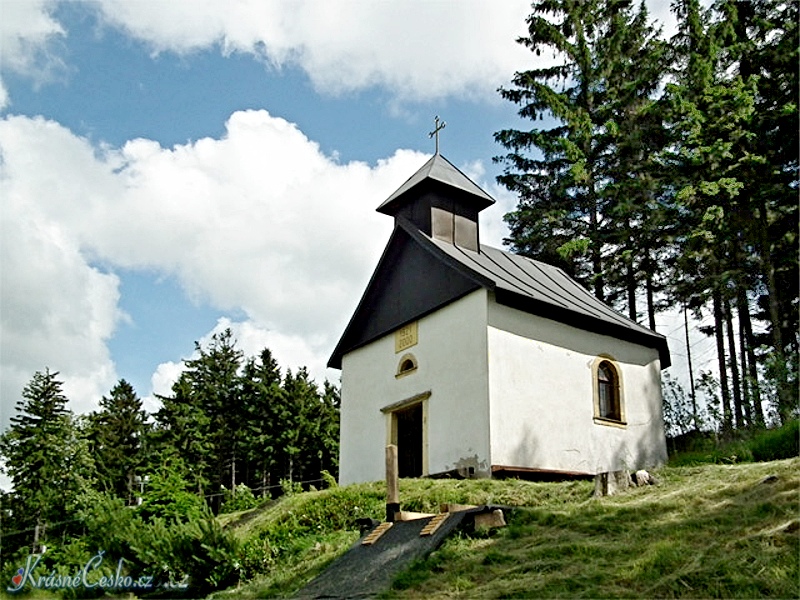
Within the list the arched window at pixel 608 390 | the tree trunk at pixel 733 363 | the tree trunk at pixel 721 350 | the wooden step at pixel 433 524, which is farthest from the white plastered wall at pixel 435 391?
the tree trunk at pixel 733 363

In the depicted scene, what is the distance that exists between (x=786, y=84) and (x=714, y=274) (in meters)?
5.46

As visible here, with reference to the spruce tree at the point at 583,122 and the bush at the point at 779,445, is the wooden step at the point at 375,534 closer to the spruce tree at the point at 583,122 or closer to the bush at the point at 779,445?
the bush at the point at 779,445

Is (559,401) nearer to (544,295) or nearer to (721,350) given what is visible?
(544,295)

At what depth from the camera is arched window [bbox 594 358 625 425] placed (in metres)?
19.2

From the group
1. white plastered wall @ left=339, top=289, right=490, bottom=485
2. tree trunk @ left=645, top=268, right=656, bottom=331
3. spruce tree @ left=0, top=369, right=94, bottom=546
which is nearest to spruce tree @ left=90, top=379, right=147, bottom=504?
spruce tree @ left=0, top=369, right=94, bottom=546

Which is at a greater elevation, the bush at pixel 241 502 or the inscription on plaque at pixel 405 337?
the inscription on plaque at pixel 405 337

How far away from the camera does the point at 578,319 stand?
19.2 meters

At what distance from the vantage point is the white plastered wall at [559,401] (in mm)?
17172

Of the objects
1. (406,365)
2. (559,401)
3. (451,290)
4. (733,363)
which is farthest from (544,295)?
(733,363)

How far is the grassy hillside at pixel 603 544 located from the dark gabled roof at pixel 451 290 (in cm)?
554

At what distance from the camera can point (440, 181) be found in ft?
67.1

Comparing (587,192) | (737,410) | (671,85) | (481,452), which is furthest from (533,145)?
(481,452)

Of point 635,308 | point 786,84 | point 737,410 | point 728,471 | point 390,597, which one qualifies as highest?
point 786,84

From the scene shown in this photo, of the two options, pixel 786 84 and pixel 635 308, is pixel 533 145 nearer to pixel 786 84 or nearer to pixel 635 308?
pixel 635 308
